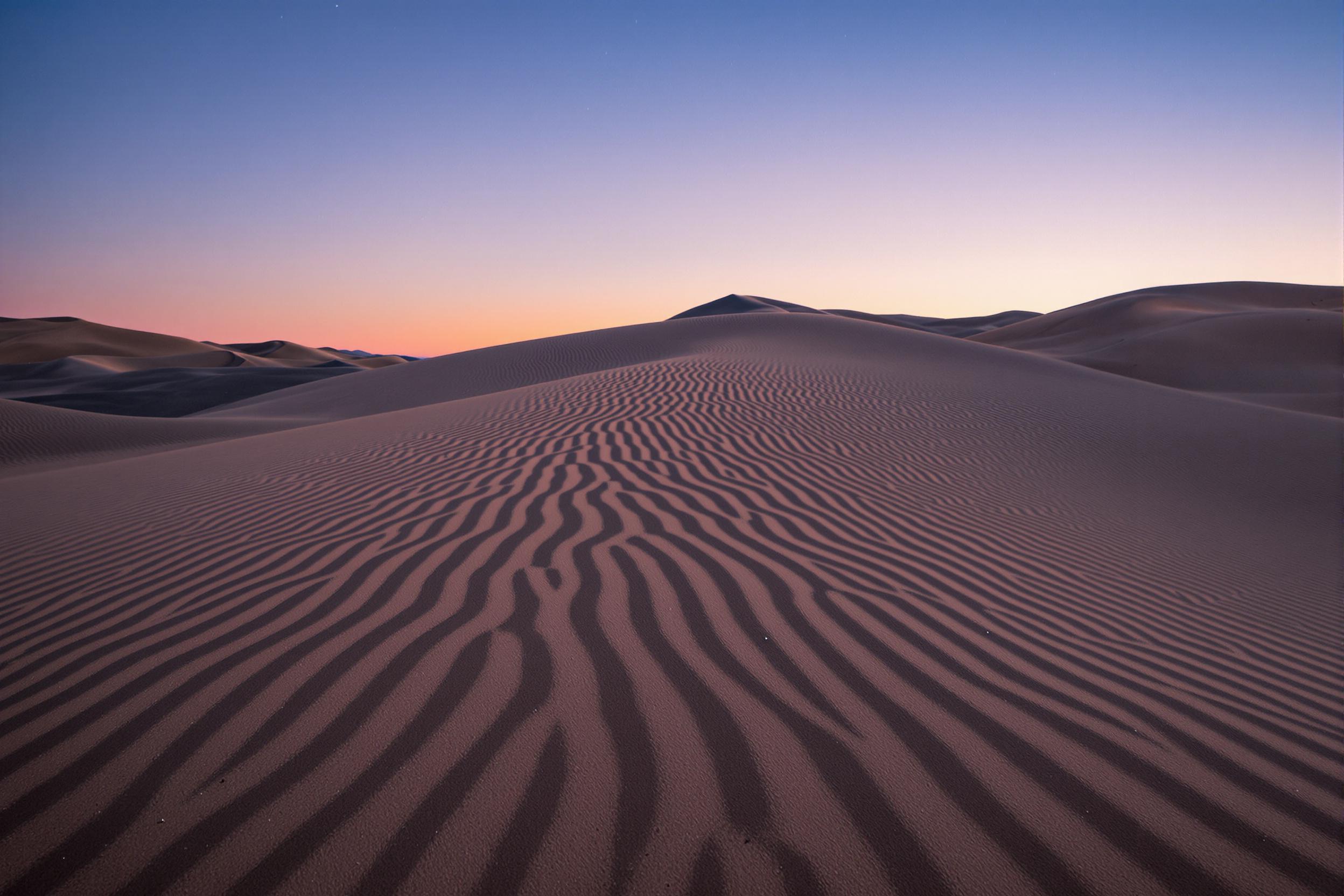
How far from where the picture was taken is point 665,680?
245cm

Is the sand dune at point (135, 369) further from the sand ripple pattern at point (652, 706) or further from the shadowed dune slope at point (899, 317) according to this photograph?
the shadowed dune slope at point (899, 317)

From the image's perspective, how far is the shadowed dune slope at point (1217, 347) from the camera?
21.2 m

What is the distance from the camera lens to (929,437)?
25.8 ft

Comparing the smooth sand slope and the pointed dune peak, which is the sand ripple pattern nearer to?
the smooth sand slope

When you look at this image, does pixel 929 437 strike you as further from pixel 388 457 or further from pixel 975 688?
pixel 388 457

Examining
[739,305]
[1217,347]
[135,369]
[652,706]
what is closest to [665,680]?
[652,706]

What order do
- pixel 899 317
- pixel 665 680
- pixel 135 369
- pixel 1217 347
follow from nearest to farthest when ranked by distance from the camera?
1. pixel 665 680
2. pixel 1217 347
3. pixel 135 369
4. pixel 899 317

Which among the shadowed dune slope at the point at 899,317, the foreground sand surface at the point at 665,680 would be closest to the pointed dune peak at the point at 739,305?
the shadowed dune slope at the point at 899,317

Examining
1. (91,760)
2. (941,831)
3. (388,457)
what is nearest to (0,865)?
(91,760)

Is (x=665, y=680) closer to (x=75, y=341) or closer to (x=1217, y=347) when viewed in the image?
(x=1217, y=347)

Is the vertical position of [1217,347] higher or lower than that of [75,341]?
lower

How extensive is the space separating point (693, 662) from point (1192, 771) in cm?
174

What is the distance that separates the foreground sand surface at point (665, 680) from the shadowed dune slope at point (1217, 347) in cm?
1692

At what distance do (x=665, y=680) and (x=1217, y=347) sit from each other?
33.2m
